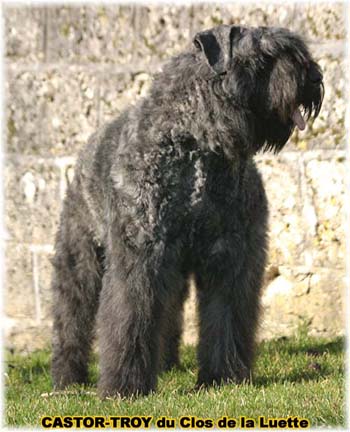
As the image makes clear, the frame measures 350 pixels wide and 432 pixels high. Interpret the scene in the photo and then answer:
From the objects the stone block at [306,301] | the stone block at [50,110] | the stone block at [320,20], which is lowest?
the stone block at [306,301]

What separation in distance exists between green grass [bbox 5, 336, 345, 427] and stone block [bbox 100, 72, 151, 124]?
2155mm

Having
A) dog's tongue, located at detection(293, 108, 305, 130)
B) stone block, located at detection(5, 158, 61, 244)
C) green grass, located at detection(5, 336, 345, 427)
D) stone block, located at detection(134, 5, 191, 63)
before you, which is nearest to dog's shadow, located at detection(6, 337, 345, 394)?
green grass, located at detection(5, 336, 345, 427)

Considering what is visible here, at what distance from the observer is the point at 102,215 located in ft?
18.9

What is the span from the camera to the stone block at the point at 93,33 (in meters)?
7.42

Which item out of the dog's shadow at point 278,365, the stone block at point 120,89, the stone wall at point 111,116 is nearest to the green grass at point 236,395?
the dog's shadow at point 278,365

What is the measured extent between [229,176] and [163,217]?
19.5 inches

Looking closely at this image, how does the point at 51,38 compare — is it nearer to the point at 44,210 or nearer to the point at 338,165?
the point at 44,210

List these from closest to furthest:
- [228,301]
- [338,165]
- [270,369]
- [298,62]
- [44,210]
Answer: [298,62] → [228,301] → [270,369] → [338,165] → [44,210]

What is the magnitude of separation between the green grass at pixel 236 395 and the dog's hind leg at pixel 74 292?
9.0 inches

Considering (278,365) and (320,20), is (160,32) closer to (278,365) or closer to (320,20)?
(320,20)

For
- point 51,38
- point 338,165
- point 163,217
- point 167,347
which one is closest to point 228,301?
point 163,217

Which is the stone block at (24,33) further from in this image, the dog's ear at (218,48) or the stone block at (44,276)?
the dog's ear at (218,48)

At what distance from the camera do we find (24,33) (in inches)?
298

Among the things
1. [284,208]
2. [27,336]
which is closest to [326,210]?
[284,208]
